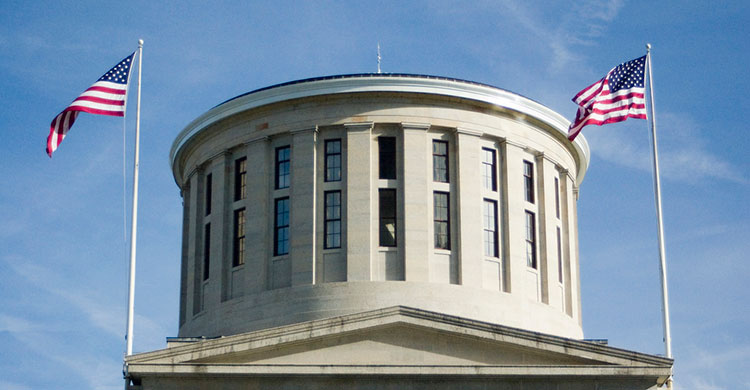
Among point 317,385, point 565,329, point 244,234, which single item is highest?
point 244,234

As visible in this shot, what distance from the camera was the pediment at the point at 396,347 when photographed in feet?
116

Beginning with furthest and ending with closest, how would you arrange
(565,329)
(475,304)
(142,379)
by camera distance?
1. (565,329)
2. (475,304)
3. (142,379)

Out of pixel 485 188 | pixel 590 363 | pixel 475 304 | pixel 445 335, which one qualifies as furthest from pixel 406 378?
pixel 485 188

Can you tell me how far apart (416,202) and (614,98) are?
7.31m

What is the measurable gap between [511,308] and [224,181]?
10.4 m

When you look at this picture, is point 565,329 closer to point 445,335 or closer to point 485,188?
point 485,188

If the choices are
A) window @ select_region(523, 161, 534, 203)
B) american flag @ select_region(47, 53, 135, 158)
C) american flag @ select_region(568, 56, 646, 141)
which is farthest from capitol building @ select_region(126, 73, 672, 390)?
american flag @ select_region(47, 53, 135, 158)

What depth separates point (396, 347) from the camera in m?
36.0

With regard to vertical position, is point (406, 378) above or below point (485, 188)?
below

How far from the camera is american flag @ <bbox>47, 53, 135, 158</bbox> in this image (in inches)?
1542

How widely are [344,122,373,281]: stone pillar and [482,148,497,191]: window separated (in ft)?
12.6

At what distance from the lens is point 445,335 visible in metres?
35.9

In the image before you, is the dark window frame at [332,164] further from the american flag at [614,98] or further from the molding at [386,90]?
the american flag at [614,98]

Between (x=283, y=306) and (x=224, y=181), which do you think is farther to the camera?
(x=224, y=181)
